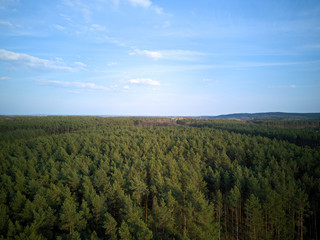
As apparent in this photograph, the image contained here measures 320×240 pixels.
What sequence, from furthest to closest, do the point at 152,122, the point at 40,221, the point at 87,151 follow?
the point at 152,122 < the point at 87,151 < the point at 40,221

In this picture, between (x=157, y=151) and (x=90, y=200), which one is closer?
(x=90, y=200)

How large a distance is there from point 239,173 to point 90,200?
87.2 ft

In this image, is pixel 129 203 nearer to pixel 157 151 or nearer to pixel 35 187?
pixel 35 187

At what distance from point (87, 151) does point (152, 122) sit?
107338 mm

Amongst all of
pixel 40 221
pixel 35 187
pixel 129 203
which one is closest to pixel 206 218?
pixel 129 203

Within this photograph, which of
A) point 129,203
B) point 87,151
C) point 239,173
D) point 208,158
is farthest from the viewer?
point 87,151

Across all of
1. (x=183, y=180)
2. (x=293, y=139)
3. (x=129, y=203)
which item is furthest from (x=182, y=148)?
(x=293, y=139)

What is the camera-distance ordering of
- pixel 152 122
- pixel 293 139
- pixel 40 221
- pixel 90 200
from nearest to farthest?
1. pixel 40 221
2. pixel 90 200
3. pixel 293 139
4. pixel 152 122

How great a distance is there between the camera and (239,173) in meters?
32.0

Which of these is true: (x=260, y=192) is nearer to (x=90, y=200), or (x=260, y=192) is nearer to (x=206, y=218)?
(x=206, y=218)

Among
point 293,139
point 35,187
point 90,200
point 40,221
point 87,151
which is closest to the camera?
point 40,221

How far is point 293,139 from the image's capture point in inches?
2763

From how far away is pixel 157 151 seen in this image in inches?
2042

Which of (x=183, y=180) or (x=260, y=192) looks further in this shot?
(x=183, y=180)
